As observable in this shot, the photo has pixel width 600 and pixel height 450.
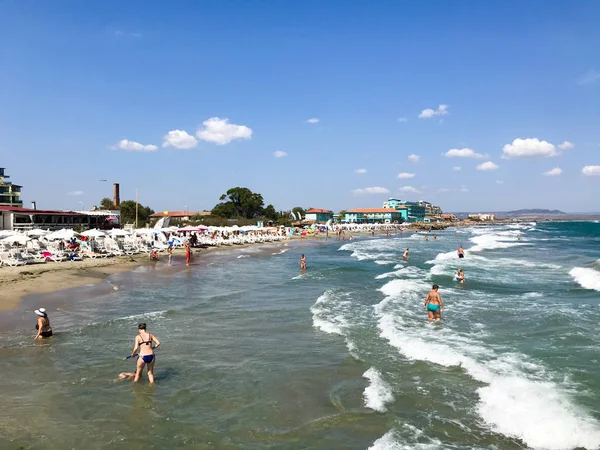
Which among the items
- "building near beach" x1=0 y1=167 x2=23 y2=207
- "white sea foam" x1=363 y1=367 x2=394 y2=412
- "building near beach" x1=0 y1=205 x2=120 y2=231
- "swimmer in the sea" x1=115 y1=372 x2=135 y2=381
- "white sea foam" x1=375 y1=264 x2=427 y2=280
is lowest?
"white sea foam" x1=375 y1=264 x2=427 y2=280

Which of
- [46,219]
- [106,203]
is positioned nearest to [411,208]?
[106,203]

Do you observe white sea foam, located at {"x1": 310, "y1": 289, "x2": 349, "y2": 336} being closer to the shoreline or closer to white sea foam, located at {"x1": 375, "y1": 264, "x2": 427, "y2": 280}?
white sea foam, located at {"x1": 375, "y1": 264, "x2": 427, "y2": 280}

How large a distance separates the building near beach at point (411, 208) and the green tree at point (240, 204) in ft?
268

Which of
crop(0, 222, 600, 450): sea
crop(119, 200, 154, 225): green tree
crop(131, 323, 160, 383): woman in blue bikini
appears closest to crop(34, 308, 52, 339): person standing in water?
crop(0, 222, 600, 450): sea

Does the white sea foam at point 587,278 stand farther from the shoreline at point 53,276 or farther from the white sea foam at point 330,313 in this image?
the shoreline at point 53,276

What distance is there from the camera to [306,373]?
362 inches

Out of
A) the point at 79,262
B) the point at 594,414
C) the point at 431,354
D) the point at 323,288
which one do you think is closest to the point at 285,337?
the point at 431,354

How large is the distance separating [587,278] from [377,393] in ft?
62.4

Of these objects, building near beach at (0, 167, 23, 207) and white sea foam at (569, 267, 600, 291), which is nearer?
white sea foam at (569, 267, 600, 291)

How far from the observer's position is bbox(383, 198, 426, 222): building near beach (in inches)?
6378

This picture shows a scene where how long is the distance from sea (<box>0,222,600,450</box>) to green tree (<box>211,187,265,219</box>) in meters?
69.1

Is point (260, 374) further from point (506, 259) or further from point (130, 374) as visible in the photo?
point (506, 259)

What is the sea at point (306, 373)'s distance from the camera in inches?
263

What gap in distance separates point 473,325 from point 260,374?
23.9 feet
